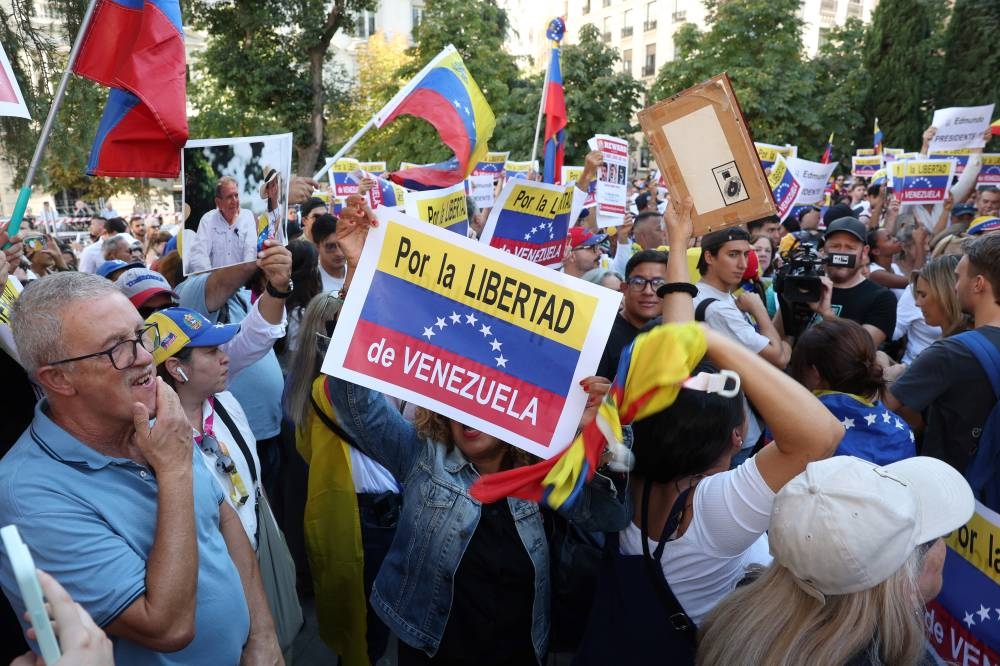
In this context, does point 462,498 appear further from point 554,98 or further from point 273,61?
point 273,61

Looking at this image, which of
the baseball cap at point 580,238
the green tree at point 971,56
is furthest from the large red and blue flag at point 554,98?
the green tree at point 971,56

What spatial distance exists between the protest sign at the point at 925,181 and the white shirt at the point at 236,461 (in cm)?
842

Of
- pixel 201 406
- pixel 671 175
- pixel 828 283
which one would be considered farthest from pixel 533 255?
pixel 201 406

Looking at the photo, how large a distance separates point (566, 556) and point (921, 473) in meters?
1.11

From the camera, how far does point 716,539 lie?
1.96 metres

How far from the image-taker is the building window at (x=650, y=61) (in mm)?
53656

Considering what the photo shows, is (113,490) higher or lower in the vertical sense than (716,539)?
higher

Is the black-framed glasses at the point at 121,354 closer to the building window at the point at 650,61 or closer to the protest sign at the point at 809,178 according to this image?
the protest sign at the point at 809,178

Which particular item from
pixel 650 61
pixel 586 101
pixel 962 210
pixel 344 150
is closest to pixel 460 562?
pixel 344 150

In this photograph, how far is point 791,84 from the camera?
28750mm

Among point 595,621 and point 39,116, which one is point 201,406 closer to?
point 595,621

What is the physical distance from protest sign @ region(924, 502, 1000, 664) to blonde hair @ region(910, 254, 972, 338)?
5.57ft

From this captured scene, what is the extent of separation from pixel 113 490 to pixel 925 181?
9.27m

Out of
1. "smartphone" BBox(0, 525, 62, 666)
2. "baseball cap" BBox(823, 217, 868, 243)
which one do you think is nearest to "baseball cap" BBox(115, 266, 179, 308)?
"smartphone" BBox(0, 525, 62, 666)
